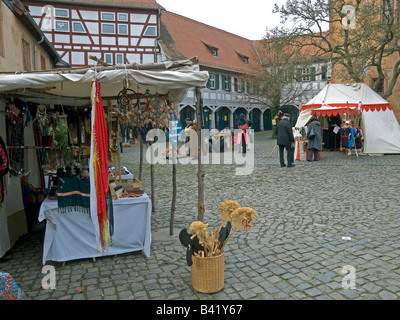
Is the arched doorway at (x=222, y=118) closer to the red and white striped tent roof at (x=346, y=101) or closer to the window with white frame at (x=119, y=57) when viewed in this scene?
the window with white frame at (x=119, y=57)

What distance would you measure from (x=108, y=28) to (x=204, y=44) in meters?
10.8

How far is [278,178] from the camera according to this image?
33.1 ft

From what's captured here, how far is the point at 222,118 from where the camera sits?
34.3m

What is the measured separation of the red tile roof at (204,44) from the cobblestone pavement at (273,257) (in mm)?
21732

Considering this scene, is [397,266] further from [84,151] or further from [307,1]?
[307,1]

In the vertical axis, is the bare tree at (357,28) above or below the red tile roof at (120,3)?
below

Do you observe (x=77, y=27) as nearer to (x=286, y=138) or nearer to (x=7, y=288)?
(x=286, y=138)

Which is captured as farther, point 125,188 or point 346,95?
point 346,95

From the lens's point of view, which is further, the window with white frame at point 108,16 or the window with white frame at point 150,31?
the window with white frame at point 150,31

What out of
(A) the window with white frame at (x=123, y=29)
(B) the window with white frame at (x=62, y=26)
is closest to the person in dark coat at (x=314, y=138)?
(A) the window with white frame at (x=123, y=29)

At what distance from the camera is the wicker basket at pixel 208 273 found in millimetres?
3494

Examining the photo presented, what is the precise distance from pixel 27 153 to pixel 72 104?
1103 millimetres

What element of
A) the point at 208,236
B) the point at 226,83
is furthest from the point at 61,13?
the point at 208,236
